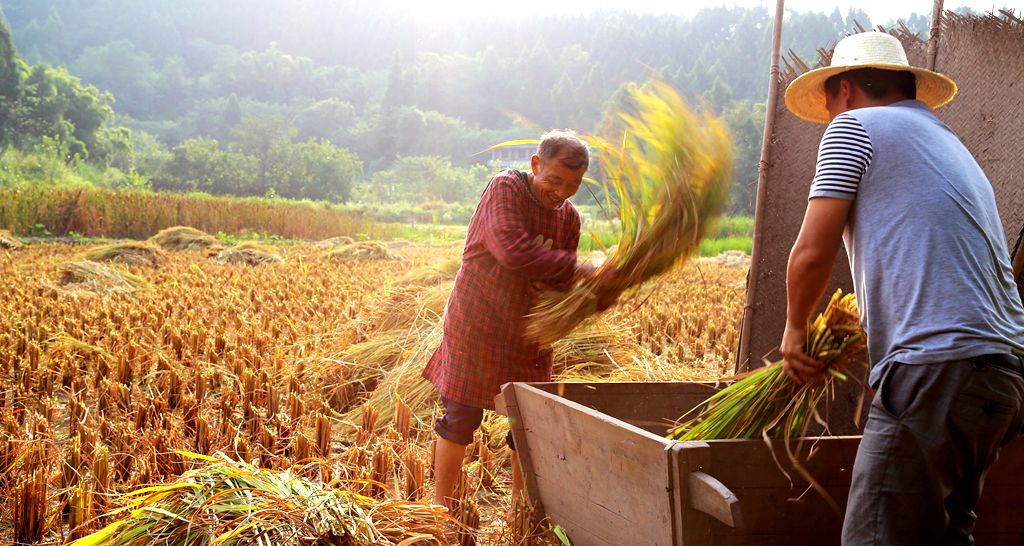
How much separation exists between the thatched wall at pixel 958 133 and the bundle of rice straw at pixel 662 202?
42.2 inches

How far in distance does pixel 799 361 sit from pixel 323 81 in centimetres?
9714

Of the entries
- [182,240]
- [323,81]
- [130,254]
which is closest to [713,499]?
[130,254]

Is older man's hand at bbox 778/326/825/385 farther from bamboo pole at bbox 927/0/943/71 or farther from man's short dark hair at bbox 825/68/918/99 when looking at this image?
bamboo pole at bbox 927/0/943/71

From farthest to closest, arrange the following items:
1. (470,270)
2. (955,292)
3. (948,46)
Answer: (948,46) < (470,270) < (955,292)

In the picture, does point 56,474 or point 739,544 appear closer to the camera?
point 739,544

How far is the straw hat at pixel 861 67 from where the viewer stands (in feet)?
6.29

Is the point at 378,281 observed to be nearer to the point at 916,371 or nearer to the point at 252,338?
the point at 252,338

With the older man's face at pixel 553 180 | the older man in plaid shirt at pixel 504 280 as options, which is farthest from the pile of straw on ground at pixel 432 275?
the older man's face at pixel 553 180

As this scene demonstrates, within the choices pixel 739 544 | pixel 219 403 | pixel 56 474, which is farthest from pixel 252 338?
pixel 739 544

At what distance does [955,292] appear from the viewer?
5.26 ft

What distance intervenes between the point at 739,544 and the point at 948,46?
2.18 meters

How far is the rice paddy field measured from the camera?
227cm

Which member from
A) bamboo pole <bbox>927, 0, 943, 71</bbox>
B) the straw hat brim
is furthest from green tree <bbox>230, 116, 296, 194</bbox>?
the straw hat brim

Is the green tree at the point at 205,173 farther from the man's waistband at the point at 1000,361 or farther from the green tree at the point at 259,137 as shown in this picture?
the man's waistband at the point at 1000,361
